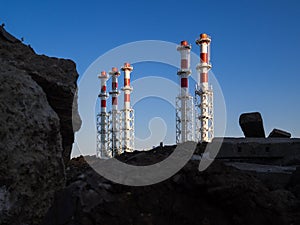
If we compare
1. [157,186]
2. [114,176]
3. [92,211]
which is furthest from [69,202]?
[157,186]

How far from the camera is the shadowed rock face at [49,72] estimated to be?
4.42 metres

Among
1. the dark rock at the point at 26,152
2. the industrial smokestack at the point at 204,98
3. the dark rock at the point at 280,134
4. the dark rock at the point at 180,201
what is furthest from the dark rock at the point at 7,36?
the industrial smokestack at the point at 204,98

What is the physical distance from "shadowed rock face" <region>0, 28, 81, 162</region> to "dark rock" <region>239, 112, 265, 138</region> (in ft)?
20.4

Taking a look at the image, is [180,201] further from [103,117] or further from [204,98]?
[103,117]

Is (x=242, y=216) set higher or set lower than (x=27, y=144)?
lower

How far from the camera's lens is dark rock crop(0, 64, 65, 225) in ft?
10.9

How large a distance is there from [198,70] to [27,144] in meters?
26.2

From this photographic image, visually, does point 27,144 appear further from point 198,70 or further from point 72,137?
point 198,70

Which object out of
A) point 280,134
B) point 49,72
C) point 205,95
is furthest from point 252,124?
point 205,95

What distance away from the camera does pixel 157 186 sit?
12.0ft

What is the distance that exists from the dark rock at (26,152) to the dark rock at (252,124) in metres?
7.30

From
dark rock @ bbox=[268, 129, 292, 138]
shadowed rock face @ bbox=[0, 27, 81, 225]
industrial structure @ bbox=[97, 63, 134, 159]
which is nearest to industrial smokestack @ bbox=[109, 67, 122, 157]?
industrial structure @ bbox=[97, 63, 134, 159]

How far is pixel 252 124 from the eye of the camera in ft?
33.2

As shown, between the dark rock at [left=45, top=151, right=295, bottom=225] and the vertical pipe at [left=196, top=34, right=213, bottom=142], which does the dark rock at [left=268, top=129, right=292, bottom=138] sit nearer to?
the dark rock at [left=45, top=151, right=295, bottom=225]
